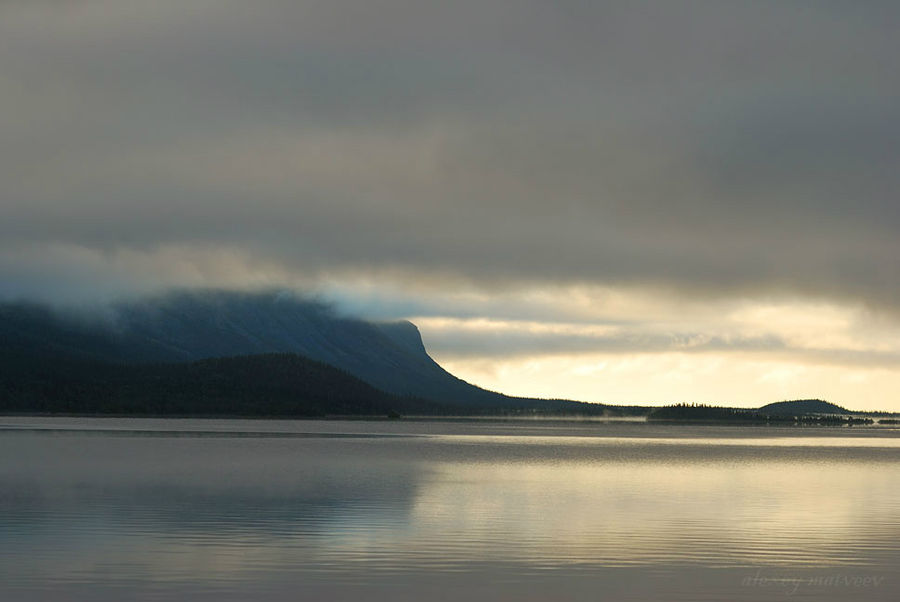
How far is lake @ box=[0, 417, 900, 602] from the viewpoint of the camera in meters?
36.7

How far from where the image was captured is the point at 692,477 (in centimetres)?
9175

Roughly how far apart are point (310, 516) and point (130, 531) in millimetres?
9428

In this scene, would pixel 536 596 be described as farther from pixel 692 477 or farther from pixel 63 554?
pixel 692 477

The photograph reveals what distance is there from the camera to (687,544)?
47844 mm

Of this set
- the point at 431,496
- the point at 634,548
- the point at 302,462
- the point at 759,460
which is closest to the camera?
the point at 634,548

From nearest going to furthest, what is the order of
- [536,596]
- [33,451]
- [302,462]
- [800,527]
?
[536,596], [800,527], [302,462], [33,451]

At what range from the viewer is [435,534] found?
4994cm

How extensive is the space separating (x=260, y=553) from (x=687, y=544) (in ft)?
53.7

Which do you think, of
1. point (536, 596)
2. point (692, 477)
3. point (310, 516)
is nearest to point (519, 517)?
point (310, 516)

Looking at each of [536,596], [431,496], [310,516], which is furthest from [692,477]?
[536,596]

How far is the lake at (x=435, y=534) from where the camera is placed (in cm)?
3666

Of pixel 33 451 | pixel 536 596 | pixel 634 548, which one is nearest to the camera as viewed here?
pixel 536 596

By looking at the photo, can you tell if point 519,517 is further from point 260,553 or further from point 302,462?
point 302,462

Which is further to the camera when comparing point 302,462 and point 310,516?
point 302,462
